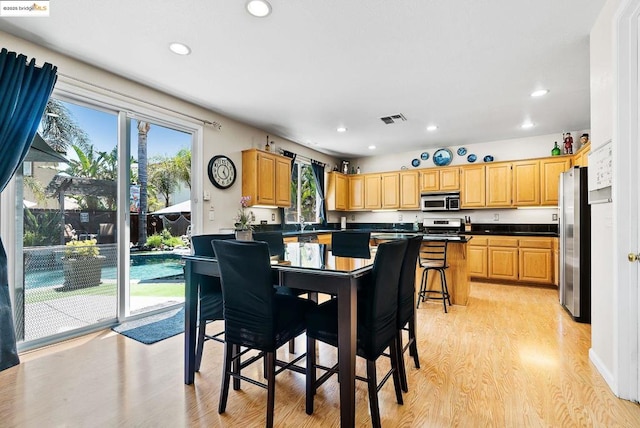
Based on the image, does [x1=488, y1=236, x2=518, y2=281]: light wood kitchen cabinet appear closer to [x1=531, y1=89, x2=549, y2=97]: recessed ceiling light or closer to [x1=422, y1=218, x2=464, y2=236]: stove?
[x1=422, y1=218, x2=464, y2=236]: stove

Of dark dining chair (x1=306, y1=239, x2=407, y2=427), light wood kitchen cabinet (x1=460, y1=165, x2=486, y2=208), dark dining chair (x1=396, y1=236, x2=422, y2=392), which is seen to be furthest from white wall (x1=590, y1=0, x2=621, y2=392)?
light wood kitchen cabinet (x1=460, y1=165, x2=486, y2=208)

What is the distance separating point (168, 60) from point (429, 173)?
486 centimetres

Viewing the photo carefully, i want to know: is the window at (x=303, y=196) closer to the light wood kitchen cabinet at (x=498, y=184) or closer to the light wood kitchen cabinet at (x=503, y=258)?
the light wood kitchen cabinet at (x=498, y=184)

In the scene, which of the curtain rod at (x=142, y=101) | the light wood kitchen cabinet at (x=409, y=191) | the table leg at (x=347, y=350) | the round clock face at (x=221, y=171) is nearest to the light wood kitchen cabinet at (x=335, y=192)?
the light wood kitchen cabinet at (x=409, y=191)

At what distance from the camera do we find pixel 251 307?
1.66 m

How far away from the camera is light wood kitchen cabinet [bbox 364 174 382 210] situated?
6645 millimetres

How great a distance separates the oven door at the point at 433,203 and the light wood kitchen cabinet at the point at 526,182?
114 centimetres

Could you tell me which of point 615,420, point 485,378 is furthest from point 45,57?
point 615,420

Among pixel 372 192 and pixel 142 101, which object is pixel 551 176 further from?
pixel 142 101

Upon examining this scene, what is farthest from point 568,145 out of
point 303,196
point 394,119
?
point 303,196

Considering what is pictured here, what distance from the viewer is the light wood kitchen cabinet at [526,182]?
5.14 meters

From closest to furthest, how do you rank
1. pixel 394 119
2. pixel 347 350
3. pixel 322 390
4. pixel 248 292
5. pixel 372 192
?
1. pixel 347 350
2. pixel 248 292
3. pixel 322 390
4. pixel 394 119
5. pixel 372 192

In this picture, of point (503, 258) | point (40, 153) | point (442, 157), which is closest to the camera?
point (40, 153)

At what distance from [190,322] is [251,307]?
2.30 ft
